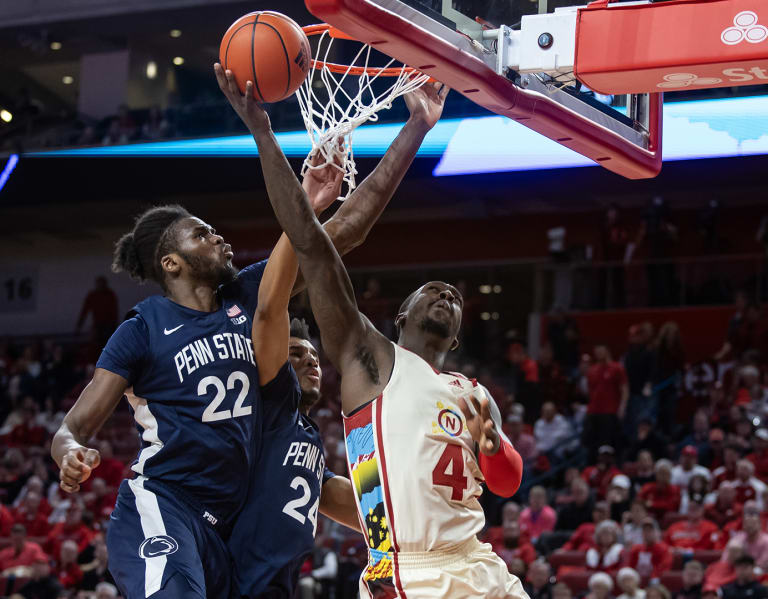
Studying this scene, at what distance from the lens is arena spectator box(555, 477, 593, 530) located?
1045 centimetres

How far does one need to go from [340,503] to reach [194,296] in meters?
1.04

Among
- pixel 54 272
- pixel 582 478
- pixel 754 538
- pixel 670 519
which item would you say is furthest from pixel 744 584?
pixel 54 272

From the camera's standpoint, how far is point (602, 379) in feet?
42.0

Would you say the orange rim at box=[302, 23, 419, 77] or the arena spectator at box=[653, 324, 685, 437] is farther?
the arena spectator at box=[653, 324, 685, 437]

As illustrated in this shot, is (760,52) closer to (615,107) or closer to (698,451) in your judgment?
(615,107)

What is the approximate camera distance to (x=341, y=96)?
4809 mm

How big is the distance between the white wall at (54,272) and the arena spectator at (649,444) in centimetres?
1175

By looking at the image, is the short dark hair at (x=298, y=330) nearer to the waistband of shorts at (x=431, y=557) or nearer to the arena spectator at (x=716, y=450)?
the waistband of shorts at (x=431, y=557)

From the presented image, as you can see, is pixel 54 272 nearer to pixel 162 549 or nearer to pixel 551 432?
pixel 551 432

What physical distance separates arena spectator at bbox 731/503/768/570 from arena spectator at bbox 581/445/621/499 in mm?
2200

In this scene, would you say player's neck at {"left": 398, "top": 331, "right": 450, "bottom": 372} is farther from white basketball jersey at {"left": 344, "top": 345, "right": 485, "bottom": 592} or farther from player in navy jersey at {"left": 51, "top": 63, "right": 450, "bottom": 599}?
player in navy jersey at {"left": 51, "top": 63, "right": 450, "bottom": 599}

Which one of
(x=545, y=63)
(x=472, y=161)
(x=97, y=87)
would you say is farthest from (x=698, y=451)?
(x=97, y=87)

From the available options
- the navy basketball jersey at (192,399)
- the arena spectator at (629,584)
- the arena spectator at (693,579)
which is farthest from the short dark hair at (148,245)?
the arena spectator at (693,579)

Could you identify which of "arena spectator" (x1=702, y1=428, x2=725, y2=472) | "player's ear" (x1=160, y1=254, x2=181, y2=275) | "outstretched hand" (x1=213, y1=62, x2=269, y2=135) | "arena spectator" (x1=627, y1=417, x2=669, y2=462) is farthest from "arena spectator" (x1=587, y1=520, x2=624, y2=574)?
"outstretched hand" (x1=213, y1=62, x2=269, y2=135)
